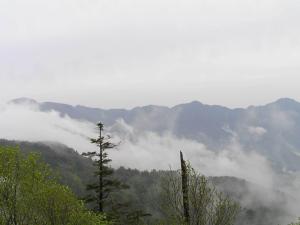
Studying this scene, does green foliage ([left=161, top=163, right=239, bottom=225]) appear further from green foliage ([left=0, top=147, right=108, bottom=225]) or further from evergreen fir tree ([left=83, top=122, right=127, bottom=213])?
evergreen fir tree ([left=83, top=122, right=127, bottom=213])

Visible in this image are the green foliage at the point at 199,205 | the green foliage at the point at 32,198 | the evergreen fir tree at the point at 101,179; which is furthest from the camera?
the evergreen fir tree at the point at 101,179

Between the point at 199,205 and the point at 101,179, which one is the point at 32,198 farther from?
the point at 101,179

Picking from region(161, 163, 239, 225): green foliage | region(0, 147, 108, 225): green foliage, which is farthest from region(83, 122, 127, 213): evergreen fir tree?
region(161, 163, 239, 225): green foliage

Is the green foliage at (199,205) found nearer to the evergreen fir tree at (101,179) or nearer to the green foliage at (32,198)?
the green foliage at (32,198)

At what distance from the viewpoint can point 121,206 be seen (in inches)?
1831

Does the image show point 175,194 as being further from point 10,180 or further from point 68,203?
point 10,180

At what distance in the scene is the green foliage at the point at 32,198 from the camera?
26.8 meters

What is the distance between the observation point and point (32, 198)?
89.7 ft

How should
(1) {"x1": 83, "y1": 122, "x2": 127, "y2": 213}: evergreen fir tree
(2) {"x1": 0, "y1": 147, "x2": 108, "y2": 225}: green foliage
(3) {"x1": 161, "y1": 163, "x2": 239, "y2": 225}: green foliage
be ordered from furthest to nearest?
(1) {"x1": 83, "y1": 122, "x2": 127, "y2": 213}: evergreen fir tree
(2) {"x1": 0, "y1": 147, "x2": 108, "y2": 225}: green foliage
(3) {"x1": 161, "y1": 163, "x2": 239, "y2": 225}: green foliage

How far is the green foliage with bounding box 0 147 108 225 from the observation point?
26844 mm

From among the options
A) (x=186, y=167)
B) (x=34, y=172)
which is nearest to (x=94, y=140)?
(x=34, y=172)

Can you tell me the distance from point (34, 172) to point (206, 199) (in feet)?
37.0

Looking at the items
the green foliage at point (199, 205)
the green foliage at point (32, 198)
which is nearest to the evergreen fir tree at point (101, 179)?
the green foliage at point (32, 198)

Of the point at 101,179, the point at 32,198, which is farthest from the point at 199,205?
the point at 101,179
